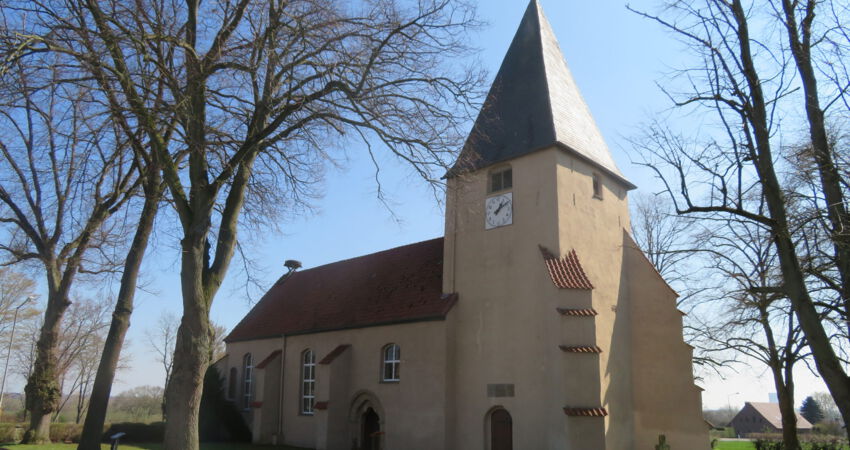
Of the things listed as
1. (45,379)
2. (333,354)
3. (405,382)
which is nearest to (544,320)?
(405,382)

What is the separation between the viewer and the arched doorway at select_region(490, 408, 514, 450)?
17.5m

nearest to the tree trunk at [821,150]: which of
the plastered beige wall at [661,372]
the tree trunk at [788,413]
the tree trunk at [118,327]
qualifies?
the plastered beige wall at [661,372]

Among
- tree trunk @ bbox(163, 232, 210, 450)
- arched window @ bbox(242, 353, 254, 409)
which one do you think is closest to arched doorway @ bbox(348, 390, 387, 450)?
arched window @ bbox(242, 353, 254, 409)

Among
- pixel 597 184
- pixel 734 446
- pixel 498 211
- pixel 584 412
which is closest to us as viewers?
pixel 584 412

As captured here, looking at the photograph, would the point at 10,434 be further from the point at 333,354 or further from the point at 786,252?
the point at 786,252

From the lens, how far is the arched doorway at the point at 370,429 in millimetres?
21469

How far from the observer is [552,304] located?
1708cm

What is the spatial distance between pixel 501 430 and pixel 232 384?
55.1 feet

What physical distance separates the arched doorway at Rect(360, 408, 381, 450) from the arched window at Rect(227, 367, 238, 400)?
33.2 ft

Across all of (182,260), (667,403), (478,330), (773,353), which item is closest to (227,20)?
(182,260)

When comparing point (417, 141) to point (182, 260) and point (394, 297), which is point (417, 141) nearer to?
point (182, 260)

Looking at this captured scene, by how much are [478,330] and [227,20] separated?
11451mm

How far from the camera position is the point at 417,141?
1205 centimetres

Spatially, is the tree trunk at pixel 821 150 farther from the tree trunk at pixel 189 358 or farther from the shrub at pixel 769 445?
the shrub at pixel 769 445
